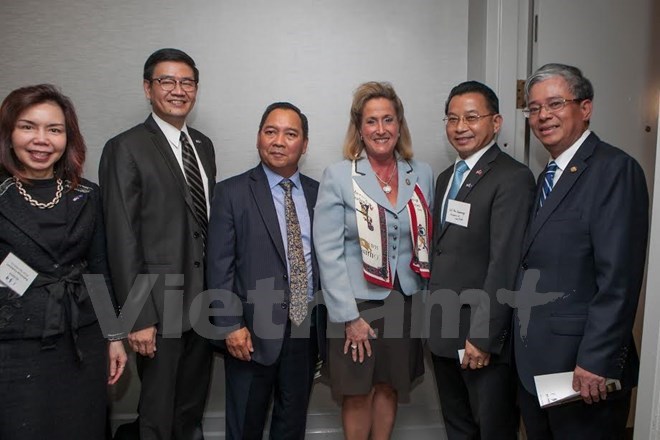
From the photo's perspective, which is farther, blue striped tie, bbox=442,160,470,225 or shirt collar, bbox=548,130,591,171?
blue striped tie, bbox=442,160,470,225

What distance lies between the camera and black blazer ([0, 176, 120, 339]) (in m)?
1.67

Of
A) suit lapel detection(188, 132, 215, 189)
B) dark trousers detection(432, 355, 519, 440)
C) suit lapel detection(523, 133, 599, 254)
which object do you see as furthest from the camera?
suit lapel detection(188, 132, 215, 189)

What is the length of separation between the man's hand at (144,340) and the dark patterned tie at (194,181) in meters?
0.46

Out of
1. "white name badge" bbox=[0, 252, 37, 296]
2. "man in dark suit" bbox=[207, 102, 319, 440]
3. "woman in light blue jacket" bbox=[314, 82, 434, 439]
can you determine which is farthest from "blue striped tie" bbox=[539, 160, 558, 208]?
"white name badge" bbox=[0, 252, 37, 296]

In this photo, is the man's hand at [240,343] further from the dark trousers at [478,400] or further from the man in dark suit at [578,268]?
the man in dark suit at [578,268]

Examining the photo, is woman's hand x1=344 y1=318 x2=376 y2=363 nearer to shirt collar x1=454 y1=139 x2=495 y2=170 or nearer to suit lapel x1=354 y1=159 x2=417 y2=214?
suit lapel x1=354 y1=159 x2=417 y2=214

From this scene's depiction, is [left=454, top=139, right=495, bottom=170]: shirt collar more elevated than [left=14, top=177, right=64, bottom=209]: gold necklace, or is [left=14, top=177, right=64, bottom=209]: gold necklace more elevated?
[left=454, top=139, right=495, bottom=170]: shirt collar

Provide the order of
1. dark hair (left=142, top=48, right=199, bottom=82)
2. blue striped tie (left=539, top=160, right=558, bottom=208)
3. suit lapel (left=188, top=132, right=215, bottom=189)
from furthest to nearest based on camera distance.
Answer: suit lapel (left=188, top=132, right=215, bottom=189) < dark hair (left=142, top=48, right=199, bottom=82) < blue striped tie (left=539, top=160, right=558, bottom=208)

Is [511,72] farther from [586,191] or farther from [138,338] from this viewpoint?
[138,338]

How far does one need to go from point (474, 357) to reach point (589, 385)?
16.2 inches

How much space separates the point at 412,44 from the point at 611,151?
1350 mm

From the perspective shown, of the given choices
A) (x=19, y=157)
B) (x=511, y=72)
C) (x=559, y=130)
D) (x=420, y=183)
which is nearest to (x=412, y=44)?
(x=511, y=72)

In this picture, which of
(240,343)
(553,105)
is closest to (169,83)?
(240,343)

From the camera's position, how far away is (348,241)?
216 cm
